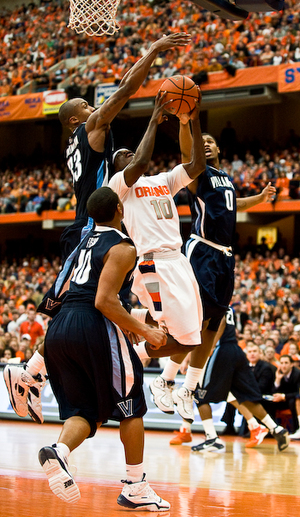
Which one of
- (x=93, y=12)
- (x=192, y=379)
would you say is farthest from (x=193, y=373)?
(x=93, y=12)

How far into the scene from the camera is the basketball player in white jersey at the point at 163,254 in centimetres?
580

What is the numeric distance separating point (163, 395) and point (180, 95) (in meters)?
2.80

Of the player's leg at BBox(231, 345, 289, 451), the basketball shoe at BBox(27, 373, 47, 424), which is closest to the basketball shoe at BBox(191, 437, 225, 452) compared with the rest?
the player's leg at BBox(231, 345, 289, 451)

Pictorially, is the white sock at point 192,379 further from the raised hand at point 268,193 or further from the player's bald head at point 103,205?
the player's bald head at point 103,205

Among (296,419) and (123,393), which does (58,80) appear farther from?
(123,393)

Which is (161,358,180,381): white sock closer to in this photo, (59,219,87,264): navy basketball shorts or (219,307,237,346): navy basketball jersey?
(59,219,87,264): navy basketball shorts

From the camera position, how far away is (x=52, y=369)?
471 cm

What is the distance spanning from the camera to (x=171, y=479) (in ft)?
19.9

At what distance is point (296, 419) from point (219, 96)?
14.2 meters

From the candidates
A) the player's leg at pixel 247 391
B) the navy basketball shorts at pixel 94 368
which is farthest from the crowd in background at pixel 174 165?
the navy basketball shorts at pixel 94 368

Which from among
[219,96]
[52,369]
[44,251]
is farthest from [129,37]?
[52,369]

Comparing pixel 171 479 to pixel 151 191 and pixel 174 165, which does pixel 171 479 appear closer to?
pixel 151 191

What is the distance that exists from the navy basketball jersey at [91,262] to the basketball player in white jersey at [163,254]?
110cm

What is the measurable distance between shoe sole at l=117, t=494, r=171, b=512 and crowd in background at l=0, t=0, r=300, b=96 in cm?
1799
